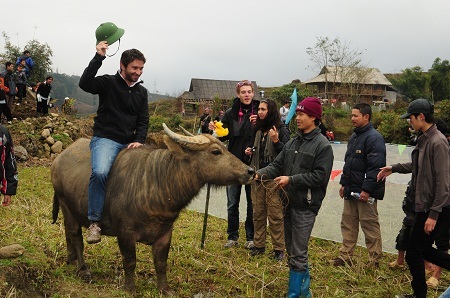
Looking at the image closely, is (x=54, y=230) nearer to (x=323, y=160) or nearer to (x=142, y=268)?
(x=142, y=268)

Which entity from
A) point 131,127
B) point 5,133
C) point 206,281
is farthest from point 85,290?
point 5,133

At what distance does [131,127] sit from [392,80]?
50115 millimetres

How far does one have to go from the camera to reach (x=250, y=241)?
21.4ft

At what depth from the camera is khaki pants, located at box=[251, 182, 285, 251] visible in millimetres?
5965

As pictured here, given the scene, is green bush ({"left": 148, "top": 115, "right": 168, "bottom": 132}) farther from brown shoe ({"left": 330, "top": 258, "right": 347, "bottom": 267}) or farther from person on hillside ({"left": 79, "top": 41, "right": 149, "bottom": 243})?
person on hillside ({"left": 79, "top": 41, "right": 149, "bottom": 243})

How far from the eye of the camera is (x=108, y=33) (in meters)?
4.57

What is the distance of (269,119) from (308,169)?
66.9 inches

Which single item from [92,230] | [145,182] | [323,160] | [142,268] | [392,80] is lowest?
[142,268]

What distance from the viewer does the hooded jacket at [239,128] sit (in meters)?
6.29

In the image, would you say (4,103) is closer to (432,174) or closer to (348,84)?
(432,174)

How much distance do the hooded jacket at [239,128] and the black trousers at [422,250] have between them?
264cm

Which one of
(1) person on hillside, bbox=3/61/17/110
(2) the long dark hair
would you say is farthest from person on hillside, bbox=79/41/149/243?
(1) person on hillside, bbox=3/61/17/110

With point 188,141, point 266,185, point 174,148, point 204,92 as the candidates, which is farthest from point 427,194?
point 204,92

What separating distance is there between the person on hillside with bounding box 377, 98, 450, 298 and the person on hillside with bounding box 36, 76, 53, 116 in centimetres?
1600
